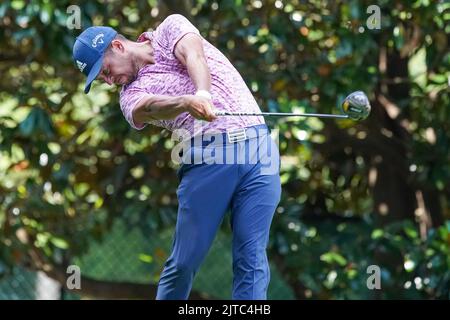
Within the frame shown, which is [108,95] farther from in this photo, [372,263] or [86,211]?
[372,263]

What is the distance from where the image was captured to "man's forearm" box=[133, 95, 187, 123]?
4.50m

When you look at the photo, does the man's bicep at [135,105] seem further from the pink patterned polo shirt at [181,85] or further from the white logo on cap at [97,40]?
the white logo on cap at [97,40]

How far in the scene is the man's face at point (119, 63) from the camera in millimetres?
4777

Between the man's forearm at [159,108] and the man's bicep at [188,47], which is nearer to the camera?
the man's forearm at [159,108]

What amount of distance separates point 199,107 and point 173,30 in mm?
480

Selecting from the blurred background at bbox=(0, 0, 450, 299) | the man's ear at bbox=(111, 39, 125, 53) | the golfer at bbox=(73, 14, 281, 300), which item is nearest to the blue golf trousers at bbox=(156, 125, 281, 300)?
the golfer at bbox=(73, 14, 281, 300)

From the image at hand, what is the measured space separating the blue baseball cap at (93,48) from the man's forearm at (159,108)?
268mm

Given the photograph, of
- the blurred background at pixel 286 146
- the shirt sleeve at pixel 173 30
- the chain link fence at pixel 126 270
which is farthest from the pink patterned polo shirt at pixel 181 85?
the chain link fence at pixel 126 270

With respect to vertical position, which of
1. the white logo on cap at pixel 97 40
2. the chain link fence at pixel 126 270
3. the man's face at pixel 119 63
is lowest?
the chain link fence at pixel 126 270

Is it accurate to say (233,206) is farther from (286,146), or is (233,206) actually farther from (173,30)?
(286,146)

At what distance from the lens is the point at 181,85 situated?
4719 mm

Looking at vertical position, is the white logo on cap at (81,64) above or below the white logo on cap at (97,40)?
below
